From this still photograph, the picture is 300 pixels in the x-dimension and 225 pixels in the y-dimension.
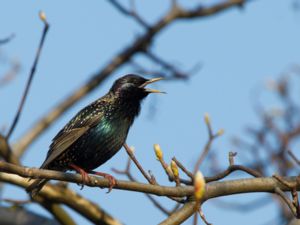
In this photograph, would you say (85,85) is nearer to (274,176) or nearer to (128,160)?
(128,160)

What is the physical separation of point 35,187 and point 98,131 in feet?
3.09

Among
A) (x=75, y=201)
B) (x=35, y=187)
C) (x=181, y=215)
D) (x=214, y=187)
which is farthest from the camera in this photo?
(x=75, y=201)

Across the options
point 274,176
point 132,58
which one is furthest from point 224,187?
point 132,58

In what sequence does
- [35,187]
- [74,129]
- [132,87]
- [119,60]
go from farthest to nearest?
[119,60] < [132,87] < [74,129] < [35,187]

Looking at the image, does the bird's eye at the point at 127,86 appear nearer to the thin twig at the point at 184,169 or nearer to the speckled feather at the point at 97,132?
the speckled feather at the point at 97,132

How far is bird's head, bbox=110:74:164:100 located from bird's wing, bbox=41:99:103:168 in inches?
11.7

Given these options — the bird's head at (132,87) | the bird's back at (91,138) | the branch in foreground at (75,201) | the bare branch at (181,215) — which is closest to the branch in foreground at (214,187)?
the bare branch at (181,215)

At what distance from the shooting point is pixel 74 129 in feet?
21.7

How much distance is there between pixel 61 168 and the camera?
645 cm

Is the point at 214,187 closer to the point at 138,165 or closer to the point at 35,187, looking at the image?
the point at 138,165

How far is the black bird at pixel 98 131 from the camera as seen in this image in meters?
6.33

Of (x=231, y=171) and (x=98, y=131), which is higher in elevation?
(x=98, y=131)

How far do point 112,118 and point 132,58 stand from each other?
3.26m

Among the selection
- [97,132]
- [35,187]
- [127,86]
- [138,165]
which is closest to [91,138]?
[97,132]
